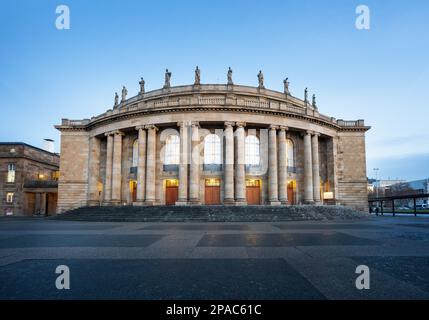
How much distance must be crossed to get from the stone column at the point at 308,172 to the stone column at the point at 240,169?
8960 mm

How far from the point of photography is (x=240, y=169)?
102ft

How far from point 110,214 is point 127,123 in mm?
13284

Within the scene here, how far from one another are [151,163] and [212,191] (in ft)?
27.5

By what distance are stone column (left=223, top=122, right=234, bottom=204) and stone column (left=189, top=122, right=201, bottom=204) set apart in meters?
3.28

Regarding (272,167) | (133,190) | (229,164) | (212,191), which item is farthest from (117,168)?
(272,167)

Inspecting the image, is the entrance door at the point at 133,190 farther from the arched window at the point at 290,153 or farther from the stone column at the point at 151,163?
the arched window at the point at 290,153

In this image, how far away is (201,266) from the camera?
6.47m

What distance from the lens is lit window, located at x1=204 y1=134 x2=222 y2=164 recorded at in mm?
33281

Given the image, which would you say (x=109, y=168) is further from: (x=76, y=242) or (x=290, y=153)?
(x=76, y=242)

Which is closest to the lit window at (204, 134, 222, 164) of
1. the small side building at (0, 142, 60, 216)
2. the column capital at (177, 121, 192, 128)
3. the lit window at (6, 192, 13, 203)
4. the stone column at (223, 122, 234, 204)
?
the stone column at (223, 122, 234, 204)

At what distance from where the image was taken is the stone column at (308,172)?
34.2m
